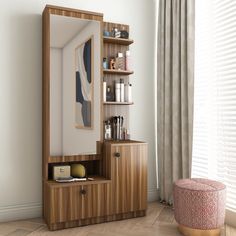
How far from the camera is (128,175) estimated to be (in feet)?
9.24

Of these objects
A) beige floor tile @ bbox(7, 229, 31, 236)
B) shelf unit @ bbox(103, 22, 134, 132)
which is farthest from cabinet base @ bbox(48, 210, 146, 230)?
shelf unit @ bbox(103, 22, 134, 132)

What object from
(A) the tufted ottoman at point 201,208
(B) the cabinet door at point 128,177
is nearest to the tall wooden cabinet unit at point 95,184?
(B) the cabinet door at point 128,177

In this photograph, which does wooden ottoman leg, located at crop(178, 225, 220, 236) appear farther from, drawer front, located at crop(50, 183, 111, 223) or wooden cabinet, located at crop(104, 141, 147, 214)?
drawer front, located at crop(50, 183, 111, 223)

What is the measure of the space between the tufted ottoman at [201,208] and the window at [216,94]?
14.8 inches

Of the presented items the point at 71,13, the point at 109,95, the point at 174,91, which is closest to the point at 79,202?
the point at 109,95

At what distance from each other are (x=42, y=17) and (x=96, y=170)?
5.27 feet

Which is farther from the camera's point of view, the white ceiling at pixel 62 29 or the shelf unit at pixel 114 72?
the shelf unit at pixel 114 72

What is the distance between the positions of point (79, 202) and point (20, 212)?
2.13 feet

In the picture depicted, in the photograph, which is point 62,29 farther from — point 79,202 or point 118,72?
point 79,202

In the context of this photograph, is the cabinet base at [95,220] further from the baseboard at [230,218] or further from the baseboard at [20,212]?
the baseboard at [230,218]

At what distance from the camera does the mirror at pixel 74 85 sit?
2758mm

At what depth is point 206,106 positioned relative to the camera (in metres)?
2.91

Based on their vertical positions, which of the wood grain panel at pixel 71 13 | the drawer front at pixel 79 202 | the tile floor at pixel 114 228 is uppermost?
the wood grain panel at pixel 71 13

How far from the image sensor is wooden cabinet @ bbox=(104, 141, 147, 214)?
276cm
